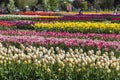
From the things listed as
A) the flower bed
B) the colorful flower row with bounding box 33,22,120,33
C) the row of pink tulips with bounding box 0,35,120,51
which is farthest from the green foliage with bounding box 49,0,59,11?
the row of pink tulips with bounding box 0,35,120,51

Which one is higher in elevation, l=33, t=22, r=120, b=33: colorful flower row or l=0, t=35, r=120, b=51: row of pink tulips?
l=0, t=35, r=120, b=51: row of pink tulips

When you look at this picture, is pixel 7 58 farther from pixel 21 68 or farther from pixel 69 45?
pixel 69 45

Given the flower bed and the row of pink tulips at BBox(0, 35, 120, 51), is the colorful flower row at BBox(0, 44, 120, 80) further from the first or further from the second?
the flower bed

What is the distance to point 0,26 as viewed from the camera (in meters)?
20.5

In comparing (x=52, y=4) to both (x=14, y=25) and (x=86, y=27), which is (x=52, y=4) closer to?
(x=14, y=25)

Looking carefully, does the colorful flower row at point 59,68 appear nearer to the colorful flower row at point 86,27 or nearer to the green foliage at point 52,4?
the colorful flower row at point 86,27

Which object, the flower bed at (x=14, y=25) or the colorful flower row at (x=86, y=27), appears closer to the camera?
the colorful flower row at (x=86, y=27)

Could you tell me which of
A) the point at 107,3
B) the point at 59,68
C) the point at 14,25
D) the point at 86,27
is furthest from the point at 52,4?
the point at 59,68

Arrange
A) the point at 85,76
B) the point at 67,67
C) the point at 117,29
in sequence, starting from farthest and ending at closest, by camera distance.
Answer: the point at 117,29
the point at 67,67
the point at 85,76

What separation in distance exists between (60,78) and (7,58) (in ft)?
5.57

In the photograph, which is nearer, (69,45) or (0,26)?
(69,45)

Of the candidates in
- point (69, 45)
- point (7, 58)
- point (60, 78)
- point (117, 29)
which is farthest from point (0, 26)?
point (60, 78)

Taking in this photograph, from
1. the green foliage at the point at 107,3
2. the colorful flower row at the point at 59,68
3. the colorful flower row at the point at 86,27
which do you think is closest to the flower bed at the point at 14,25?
the colorful flower row at the point at 86,27

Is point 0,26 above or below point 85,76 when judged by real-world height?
below
